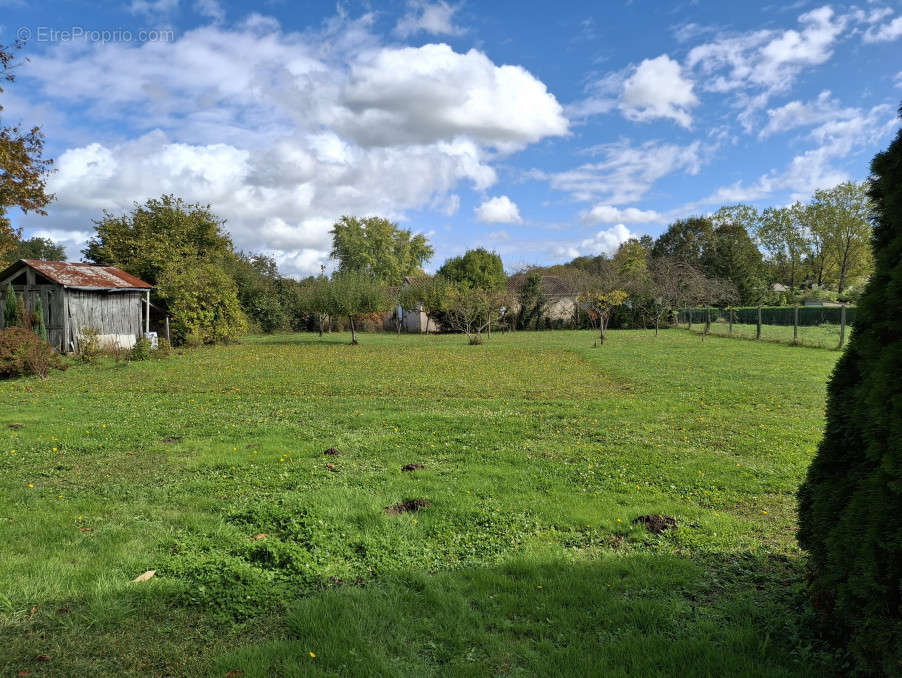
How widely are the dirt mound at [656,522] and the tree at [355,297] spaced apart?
2479 centimetres

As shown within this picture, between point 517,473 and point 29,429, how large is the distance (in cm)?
755

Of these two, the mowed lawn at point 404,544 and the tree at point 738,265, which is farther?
the tree at point 738,265

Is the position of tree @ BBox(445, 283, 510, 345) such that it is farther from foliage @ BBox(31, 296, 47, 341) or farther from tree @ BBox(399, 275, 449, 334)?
foliage @ BBox(31, 296, 47, 341)

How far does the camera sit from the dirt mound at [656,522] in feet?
13.5

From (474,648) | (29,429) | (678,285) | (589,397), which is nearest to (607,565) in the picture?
(474,648)

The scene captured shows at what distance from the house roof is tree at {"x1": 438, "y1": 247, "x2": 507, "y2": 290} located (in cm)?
2710

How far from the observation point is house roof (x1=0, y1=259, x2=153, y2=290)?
19219 millimetres

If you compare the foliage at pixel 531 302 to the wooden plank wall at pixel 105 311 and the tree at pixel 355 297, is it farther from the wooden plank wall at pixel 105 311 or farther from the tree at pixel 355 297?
the wooden plank wall at pixel 105 311

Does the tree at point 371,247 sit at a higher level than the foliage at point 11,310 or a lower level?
higher

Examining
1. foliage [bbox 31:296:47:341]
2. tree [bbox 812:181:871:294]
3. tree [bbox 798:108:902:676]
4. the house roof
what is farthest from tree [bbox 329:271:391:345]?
tree [bbox 812:181:871:294]

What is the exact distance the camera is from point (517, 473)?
5527 mm

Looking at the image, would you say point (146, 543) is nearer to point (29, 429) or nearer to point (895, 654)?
point (895, 654)

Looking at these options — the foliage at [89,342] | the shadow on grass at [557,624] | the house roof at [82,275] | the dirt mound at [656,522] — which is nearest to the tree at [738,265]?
the house roof at [82,275]

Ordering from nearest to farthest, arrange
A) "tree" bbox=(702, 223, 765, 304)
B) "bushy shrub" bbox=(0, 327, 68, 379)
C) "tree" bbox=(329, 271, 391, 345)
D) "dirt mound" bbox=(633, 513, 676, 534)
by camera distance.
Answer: "dirt mound" bbox=(633, 513, 676, 534)
"bushy shrub" bbox=(0, 327, 68, 379)
"tree" bbox=(329, 271, 391, 345)
"tree" bbox=(702, 223, 765, 304)
